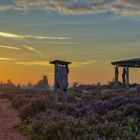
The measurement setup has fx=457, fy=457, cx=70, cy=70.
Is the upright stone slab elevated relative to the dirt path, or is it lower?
elevated

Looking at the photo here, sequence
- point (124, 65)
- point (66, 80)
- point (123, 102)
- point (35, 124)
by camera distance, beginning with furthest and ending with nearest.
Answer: point (124, 65) → point (66, 80) → point (123, 102) → point (35, 124)

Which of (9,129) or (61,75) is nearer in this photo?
Result: (9,129)

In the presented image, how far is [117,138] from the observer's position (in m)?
11.9

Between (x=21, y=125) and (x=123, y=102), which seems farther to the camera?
(x=123, y=102)

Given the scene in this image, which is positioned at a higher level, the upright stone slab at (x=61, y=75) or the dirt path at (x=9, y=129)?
the upright stone slab at (x=61, y=75)

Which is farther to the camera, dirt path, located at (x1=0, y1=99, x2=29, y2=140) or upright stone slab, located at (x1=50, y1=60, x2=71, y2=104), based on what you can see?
upright stone slab, located at (x1=50, y1=60, x2=71, y2=104)

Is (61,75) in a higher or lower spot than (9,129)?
higher

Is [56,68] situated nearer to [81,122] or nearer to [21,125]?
[21,125]

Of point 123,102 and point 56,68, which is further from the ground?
point 56,68

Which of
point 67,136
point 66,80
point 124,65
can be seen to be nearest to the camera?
point 67,136

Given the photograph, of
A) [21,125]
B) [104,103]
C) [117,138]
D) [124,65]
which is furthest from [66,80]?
[124,65]

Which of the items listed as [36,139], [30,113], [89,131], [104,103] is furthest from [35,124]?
[104,103]

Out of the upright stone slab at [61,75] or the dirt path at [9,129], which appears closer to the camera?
the dirt path at [9,129]

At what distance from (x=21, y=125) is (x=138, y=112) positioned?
15.5 ft
